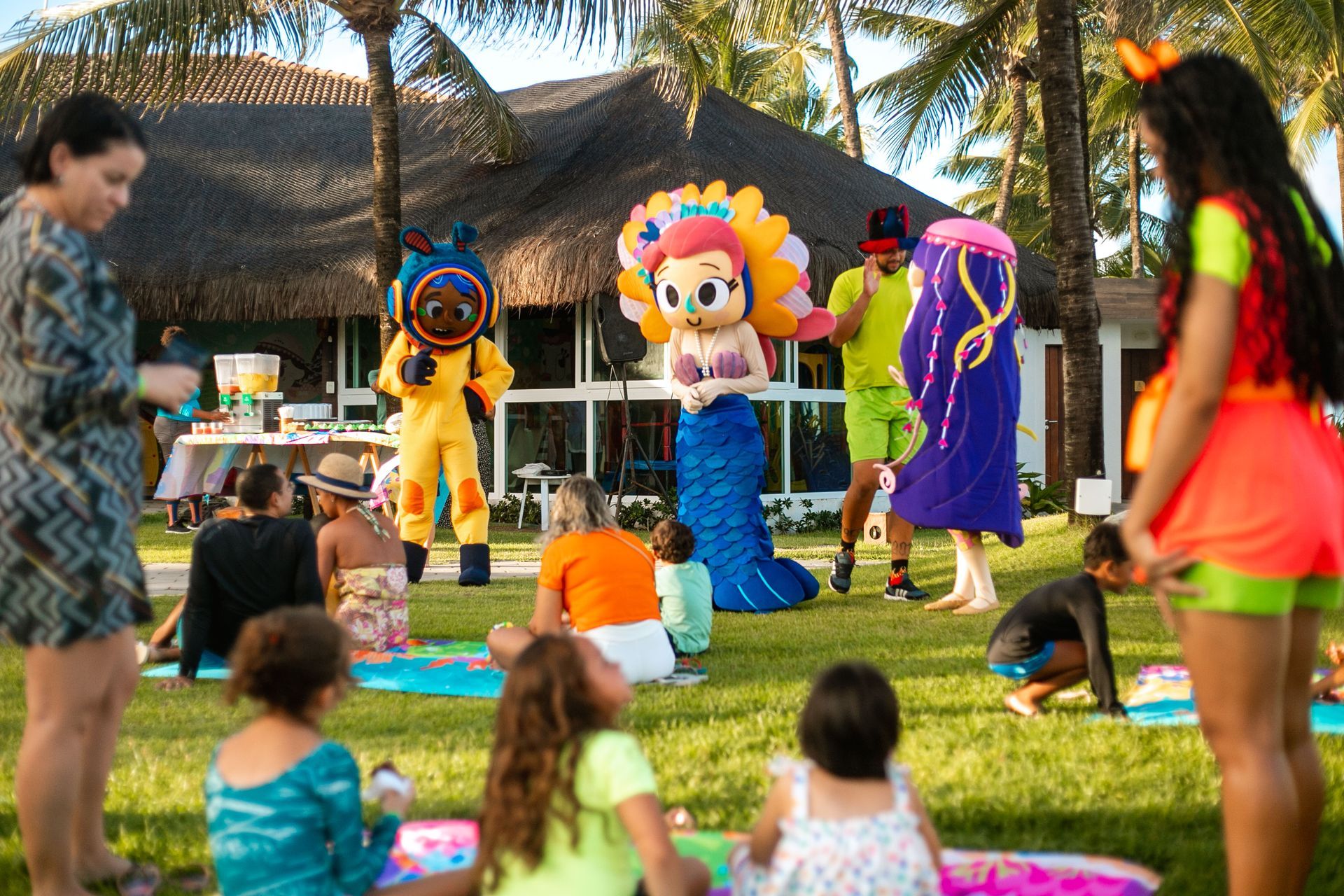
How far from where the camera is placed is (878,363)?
795 cm

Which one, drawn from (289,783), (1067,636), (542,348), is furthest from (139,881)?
(542,348)

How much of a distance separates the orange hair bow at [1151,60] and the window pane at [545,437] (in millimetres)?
11538

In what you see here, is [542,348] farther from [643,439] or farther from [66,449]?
[66,449]

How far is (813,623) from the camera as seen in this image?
6.96m

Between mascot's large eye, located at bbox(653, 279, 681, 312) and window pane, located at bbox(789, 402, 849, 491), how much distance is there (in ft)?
21.8

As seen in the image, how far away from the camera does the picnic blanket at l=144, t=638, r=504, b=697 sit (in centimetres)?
528

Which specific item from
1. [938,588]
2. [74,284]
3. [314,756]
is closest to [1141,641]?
[938,588]

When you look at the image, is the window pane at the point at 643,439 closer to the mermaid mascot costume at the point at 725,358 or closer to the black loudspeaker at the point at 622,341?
the black loudspeaker at the point at 622,341

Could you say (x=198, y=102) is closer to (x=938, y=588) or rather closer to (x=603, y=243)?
(x=603, y=243)

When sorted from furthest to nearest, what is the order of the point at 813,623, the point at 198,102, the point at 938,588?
the point at 198,102
the point at 938,588
the point at 813,623

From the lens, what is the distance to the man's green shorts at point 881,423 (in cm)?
796

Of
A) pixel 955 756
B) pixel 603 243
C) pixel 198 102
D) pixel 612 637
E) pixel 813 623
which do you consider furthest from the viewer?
pixel 198 102

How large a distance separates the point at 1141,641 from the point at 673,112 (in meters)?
10.5

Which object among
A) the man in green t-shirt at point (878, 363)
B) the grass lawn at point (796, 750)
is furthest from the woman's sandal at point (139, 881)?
the man in green t-shirt at point (878, 363)
